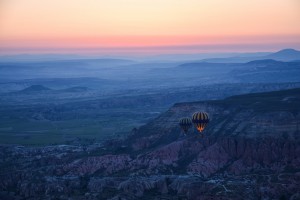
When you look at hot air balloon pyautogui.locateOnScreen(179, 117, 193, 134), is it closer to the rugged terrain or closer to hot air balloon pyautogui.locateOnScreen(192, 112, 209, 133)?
the rugged terrain

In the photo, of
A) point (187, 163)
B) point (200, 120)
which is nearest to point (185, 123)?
point (200, 120)

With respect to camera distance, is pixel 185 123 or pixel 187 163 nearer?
pixel 187 163

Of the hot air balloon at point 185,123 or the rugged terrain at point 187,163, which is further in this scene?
the hot air balloon at point 185,123

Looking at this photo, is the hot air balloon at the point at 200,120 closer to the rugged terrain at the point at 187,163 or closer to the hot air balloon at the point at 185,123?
the rugged terrain at the point at 187,163

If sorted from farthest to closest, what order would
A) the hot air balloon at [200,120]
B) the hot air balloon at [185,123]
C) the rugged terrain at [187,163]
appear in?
the hot air balloon at [185,123] → the hot air balloon at [200,120] → the rugged terrain at [187,163]

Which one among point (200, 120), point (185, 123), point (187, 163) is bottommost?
point (187, 163)

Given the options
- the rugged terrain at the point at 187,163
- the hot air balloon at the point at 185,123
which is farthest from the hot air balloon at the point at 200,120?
the hot air balloon at the point at 185,123

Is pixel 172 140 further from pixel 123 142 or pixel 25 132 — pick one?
pixel 25 132

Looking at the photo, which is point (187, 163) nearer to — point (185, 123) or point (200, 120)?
point (200, 120)

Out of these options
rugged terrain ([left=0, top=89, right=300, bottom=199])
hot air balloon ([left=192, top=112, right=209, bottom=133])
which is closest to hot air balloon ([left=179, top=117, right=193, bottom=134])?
rugged terrain ([left=0, top=89, right=300, bottom=199])
